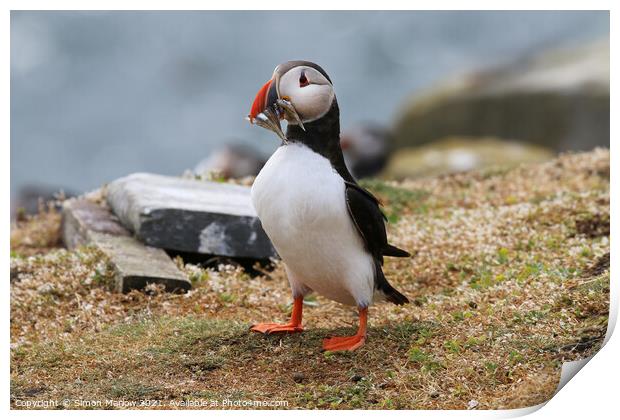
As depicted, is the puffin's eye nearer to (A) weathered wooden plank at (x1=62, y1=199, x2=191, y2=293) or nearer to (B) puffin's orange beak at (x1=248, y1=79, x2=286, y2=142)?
(B) puffin's orange beak at (x1=248, y1=79, x2=286, y2=142)

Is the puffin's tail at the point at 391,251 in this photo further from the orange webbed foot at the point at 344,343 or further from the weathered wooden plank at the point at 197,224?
the weathered wooden plank at the point at 197,224

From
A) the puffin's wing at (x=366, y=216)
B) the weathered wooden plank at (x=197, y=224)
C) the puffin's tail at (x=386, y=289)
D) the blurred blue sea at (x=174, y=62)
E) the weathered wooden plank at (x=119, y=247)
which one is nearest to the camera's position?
the puffin's wing at (x=366, y=216)

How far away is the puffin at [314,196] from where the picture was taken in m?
5.27

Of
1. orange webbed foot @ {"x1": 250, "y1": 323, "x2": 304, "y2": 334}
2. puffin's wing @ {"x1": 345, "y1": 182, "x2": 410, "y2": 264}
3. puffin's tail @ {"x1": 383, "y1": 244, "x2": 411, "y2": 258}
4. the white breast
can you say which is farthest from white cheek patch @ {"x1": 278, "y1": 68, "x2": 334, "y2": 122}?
orange webbed foot @ {"x1": 250, "y1": 323, "x2": 304, "y2": 334}

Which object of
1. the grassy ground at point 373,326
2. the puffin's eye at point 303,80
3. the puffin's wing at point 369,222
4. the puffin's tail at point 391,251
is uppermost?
the puffin's eye at point 303,80

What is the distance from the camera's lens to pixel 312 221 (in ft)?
17.4

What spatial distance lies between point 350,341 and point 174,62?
302cm

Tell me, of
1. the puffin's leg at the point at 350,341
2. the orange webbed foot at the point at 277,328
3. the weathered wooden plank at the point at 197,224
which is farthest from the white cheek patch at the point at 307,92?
the weathered wooden plank at the point at 197,224

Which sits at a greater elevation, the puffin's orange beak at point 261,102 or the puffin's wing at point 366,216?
the puffin's orange beak at point 261,102

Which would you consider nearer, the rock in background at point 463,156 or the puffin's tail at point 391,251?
the puffin's tail at point 391,251

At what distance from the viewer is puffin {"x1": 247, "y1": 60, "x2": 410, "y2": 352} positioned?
527cm

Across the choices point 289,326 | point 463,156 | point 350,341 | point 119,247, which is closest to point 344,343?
point 350,341

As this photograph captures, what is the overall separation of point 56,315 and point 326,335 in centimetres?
203
